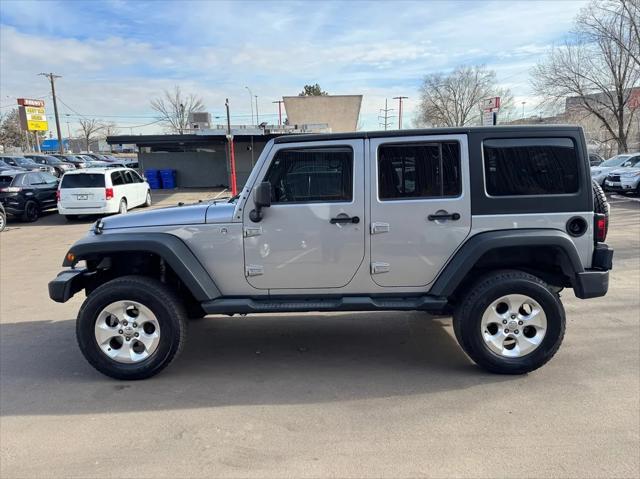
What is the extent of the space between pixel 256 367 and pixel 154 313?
1009 millimetres

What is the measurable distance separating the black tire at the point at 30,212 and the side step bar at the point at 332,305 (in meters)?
13.9

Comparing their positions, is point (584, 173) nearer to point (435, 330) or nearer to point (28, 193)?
point (435, 330)

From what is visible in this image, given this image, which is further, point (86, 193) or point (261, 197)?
point (86, 193)

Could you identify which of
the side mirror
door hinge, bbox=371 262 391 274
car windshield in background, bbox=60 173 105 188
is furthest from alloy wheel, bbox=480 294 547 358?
car windshield in background, bbox=60 173 105 188

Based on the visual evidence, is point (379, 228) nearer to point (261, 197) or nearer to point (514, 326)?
point (261, 197)

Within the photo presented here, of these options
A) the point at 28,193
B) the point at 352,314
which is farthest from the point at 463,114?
the point at 352,314

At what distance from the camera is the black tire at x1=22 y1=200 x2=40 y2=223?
1505cm

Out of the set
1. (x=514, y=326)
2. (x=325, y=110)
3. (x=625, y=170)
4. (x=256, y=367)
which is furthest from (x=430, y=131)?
(x=325, y=110)

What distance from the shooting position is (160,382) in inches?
155

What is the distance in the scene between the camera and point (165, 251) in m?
3.83

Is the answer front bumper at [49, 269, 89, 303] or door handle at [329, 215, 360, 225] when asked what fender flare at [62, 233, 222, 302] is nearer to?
front bumper at [49, 269, 89, 303]

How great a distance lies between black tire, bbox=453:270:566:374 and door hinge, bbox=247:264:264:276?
1686mm

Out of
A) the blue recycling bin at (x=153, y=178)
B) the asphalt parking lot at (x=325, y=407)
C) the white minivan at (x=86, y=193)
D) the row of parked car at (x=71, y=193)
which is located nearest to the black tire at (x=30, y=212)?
the row of parked car at (x=71, y=193)

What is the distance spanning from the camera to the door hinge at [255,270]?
13.0ft
